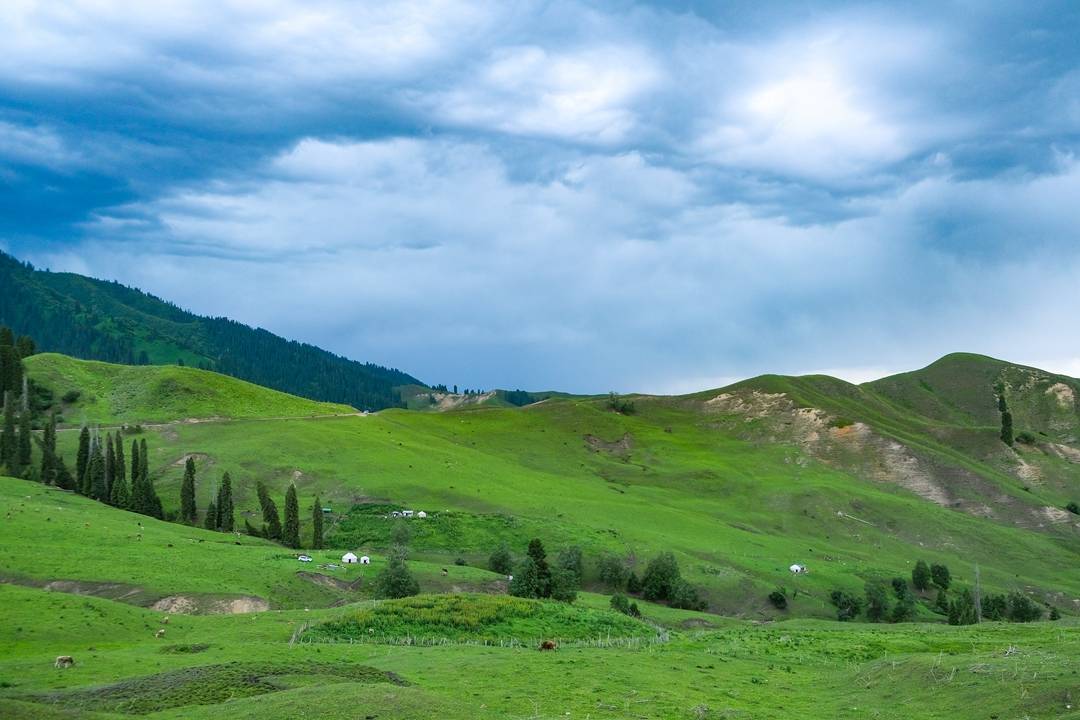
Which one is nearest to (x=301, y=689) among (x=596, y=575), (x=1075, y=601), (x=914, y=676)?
(x=914, y=676)

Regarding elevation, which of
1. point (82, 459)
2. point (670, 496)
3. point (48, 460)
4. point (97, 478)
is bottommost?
point (670, 496)

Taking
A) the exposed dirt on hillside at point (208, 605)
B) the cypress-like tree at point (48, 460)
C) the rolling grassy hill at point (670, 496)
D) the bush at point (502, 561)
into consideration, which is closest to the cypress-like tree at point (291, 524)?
the rolling grassy hill at point (670, 496)

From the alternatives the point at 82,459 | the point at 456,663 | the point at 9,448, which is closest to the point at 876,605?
the point at 456,663

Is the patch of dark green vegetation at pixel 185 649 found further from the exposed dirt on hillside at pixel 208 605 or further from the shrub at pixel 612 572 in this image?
the shrub at pixel 612 572

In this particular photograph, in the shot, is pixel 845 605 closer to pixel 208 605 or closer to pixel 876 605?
pixel 876 605

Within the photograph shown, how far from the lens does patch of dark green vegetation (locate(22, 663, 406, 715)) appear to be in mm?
32375

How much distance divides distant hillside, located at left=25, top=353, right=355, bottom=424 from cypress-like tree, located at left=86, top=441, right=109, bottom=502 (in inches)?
1653

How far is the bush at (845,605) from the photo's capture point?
333 ft

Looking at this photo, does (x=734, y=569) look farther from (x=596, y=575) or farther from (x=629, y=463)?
(x=629, y=463)

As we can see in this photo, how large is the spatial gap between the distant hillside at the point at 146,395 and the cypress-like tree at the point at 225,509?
56004mm

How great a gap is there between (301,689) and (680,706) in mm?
15939

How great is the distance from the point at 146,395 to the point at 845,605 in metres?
141

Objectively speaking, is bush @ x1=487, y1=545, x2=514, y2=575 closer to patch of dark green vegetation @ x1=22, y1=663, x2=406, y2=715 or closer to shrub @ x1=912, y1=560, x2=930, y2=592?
patch of dark green vegetation @ x1=22, y1=663, x2=406, y2=715

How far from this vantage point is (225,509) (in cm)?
11088
